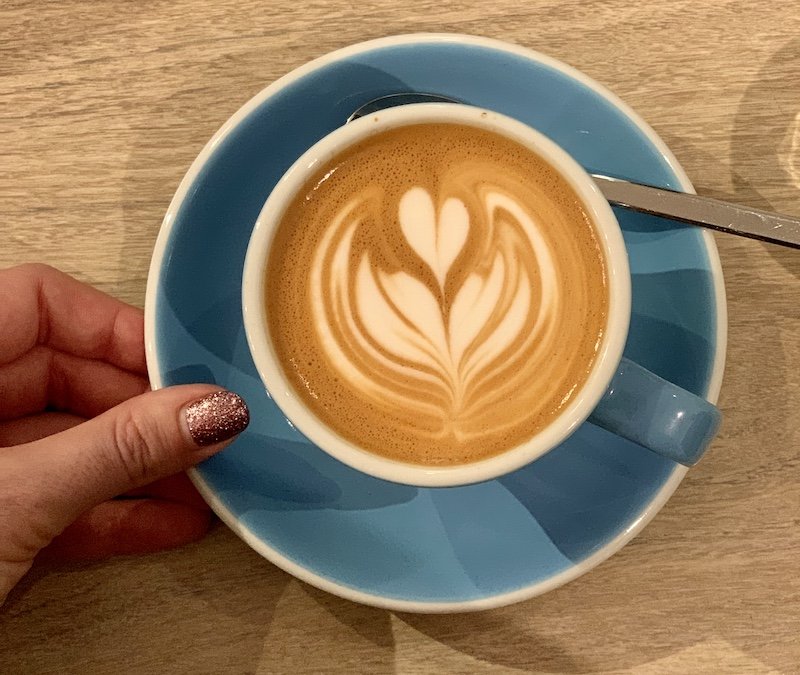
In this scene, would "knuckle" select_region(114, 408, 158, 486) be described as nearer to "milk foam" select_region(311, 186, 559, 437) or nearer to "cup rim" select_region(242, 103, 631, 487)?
"cup rim" select_region(242, 103, 631, 487)

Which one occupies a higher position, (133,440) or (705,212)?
(705,212)

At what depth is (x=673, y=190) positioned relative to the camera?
109 cm

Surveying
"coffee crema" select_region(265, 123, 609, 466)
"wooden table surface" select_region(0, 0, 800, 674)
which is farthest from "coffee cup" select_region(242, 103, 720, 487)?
"wooden table surface" select_region(0, 0, 800, 674)

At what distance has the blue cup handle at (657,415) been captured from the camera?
0.90 meters

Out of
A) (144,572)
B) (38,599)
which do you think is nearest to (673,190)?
(144,572)

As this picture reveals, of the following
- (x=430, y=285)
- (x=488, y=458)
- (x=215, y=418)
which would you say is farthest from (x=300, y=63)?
(x=488, y=458)

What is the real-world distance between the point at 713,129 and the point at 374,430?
2.63 ft

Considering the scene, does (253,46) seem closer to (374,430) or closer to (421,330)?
(421,330)

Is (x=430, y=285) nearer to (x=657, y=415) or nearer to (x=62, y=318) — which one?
(x=657, y=415)

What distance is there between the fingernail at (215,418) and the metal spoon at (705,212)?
0.65 m

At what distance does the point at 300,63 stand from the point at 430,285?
20.8 inches

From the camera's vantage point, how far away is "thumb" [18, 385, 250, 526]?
3.01ft

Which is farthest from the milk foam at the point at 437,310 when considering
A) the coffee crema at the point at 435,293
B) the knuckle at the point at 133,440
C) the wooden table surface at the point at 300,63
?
the wooden table surface at the point at 300,63

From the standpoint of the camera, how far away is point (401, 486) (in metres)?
1.12
